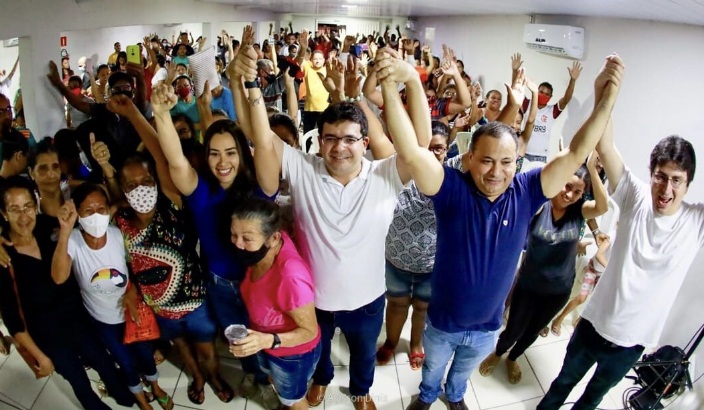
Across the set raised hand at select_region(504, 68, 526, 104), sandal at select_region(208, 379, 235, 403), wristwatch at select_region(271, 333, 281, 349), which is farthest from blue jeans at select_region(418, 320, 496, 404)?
raised hand at select_region(504, 68, 526, 104)

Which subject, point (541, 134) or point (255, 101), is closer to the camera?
Result: point (255, 101)

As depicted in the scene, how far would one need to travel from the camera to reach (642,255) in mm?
1819

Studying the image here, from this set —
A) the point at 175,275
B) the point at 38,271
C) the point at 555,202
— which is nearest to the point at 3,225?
the point at 38,271

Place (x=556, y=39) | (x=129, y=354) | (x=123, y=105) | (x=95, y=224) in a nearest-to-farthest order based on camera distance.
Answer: (x=95, y=224) < (x=129, y=354) < (x=123, y=105) < (x=556, y=39)

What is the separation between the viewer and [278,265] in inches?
66.3

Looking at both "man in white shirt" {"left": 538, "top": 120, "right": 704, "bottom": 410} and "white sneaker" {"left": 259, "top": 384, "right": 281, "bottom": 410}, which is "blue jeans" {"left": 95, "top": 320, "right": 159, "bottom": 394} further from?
"man in white shirt" {"left": 538, "top": 120, "right": 704, "bottom": 410}

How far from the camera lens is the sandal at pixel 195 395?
248 centimetres

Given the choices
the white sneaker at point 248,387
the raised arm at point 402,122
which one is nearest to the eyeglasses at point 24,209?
the white sneaker at point 248,387

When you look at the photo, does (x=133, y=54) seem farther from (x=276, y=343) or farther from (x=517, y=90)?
(x=276, y=343)

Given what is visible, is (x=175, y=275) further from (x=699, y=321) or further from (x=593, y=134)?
(x=699, y=321)

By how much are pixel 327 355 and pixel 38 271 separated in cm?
145

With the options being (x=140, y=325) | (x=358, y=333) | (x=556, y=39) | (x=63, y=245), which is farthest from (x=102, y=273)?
(x=556, y=39)

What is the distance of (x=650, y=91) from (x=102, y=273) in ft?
15.5

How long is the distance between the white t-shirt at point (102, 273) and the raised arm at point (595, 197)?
2.32m
